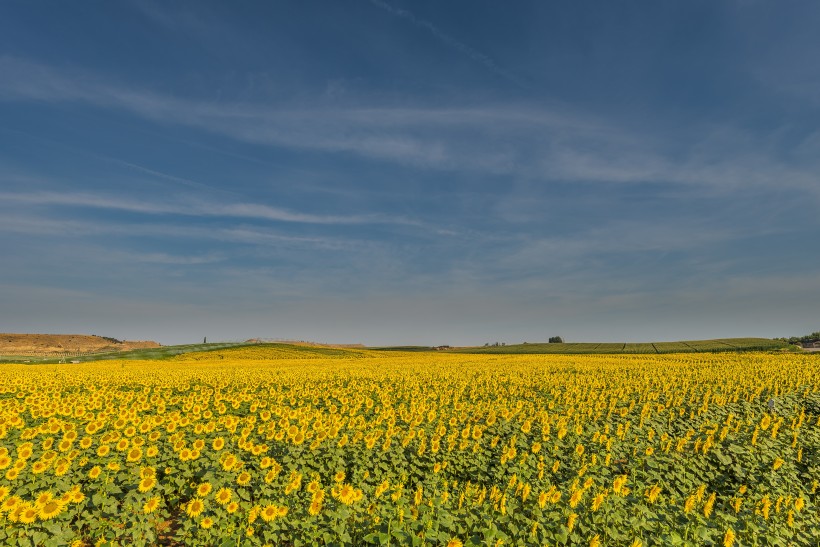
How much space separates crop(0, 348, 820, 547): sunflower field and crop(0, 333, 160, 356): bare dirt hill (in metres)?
103

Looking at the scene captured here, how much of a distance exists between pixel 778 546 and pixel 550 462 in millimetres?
4266

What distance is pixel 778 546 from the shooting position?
6.98 m

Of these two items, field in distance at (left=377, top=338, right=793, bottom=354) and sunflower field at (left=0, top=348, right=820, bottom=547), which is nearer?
sunflower field at (left=0, top=348, right=820, bottom=547)

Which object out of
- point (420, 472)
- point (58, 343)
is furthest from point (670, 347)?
point (58, 343)

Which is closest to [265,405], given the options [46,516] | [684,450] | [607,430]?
[46,516]

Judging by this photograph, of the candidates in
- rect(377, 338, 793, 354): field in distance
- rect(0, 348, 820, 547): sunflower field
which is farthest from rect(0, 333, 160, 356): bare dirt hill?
rect(0, 348, 820, 547): sunflower field

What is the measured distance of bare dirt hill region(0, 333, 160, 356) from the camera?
4021 inches

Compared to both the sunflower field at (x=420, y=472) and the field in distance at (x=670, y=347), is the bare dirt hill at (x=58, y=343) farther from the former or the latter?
the sunflower field at (x=420, y=472)

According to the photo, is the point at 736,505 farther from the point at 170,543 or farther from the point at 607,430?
the point at 170,543

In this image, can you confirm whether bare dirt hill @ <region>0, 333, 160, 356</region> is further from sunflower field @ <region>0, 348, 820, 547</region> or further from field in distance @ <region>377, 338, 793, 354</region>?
sunflower field @ <region>0, 348, 820, 547</region>

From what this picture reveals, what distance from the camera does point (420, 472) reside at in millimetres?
9750

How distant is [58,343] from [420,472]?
137646mm

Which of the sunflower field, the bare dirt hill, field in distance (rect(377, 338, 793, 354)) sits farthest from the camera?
the bare dirt hill

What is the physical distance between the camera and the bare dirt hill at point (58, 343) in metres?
102
